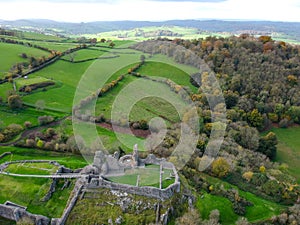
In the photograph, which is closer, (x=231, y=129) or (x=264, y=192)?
(x=264, y=192)

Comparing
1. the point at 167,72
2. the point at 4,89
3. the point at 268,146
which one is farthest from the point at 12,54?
the point at 268,146

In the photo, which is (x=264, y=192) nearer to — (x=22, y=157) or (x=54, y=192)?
(x=54, y=192)

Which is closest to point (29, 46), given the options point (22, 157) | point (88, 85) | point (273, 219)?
point (88, 85)

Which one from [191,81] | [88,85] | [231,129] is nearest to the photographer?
[231,129]

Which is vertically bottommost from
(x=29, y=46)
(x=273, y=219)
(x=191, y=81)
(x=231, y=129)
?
(x=273, y=219)

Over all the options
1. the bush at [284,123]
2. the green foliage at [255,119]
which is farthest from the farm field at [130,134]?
the bush at [284,123]

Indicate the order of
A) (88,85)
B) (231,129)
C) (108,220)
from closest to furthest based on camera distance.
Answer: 1. (108,220)
2. (231,129)
3. (88,85)

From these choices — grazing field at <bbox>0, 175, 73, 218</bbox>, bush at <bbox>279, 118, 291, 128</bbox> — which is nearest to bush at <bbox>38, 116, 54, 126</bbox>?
grazing field at <bbox>0, 175, 73, 218</bbox>
